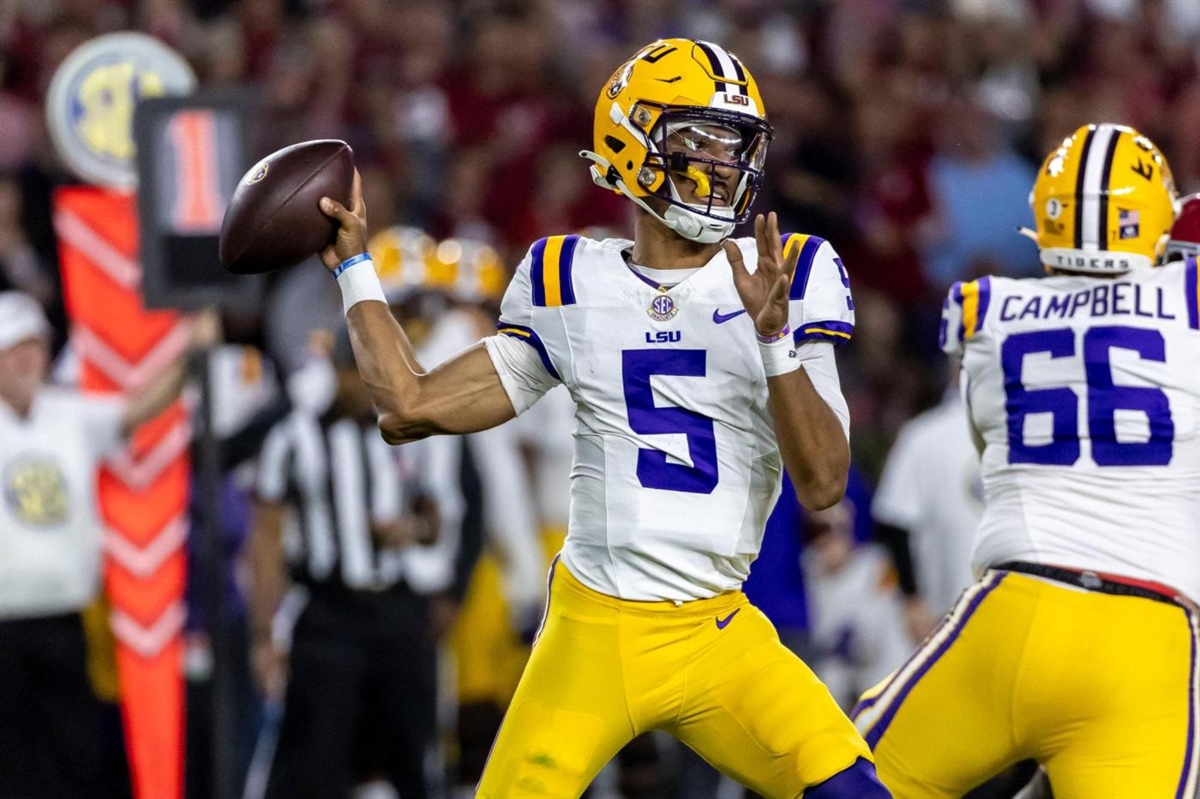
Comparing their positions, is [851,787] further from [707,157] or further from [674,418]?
[707,157]

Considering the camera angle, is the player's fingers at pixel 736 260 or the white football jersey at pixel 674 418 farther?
the white football jersey at pixel 674 418

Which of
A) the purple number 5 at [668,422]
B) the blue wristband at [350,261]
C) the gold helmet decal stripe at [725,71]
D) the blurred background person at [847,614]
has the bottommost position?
the blurred background person at [847,614]

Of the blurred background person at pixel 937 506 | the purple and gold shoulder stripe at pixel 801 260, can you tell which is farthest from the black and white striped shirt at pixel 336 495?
the purple and gold shoulder stripe at pixel 801 260

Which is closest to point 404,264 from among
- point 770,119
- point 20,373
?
point 20,373

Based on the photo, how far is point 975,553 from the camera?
4777 mm

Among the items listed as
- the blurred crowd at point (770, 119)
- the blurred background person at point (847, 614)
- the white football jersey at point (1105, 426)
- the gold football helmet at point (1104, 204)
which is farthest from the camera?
the blurred crowd at point (770, 119)

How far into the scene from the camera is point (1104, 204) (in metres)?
4.73

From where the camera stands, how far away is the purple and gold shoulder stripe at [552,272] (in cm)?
432

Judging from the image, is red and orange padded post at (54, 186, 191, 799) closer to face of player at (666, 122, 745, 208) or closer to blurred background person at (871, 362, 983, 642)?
blurred background person at (871, 362, 983, 642)

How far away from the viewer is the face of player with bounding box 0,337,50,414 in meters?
7.16

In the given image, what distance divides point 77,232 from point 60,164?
2077 millimetres

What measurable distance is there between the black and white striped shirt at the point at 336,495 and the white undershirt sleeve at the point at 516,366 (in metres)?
3.07

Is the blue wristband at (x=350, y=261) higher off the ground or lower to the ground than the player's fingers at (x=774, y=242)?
lower

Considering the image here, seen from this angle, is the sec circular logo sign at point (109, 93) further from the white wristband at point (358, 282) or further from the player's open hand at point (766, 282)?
the player's open hand at point (766, 282)
